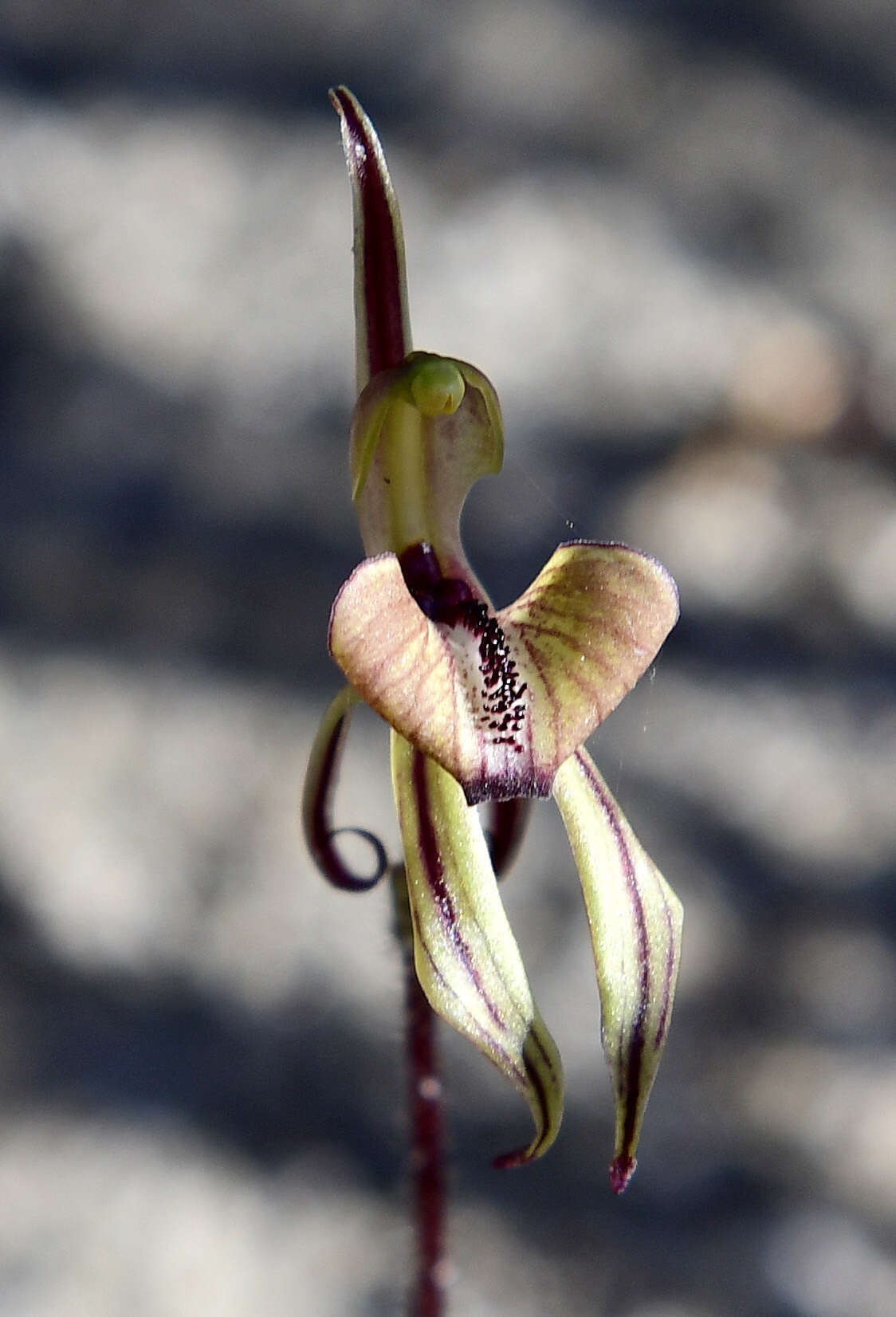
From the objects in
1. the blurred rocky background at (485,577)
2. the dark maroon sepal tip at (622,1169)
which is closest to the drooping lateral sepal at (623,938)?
the dark maroon sepal tip at (622,1169)

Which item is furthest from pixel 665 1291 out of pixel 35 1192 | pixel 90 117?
pixel 90 117

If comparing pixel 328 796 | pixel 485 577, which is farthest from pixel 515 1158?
pixel 485 577

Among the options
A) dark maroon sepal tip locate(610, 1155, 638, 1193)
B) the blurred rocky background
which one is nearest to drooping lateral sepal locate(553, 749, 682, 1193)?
dark maroon sepal tip locate(610, 1155, 638, 1193)

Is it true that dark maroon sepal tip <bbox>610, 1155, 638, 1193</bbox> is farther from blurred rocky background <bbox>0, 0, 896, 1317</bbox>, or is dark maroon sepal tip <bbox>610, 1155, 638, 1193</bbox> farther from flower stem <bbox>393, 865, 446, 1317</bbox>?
blurred rocky background <bbox>0, 0, 896, 1317</bbox>

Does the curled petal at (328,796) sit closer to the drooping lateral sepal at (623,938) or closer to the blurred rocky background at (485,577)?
the drooping lateral sepal at (623,938)

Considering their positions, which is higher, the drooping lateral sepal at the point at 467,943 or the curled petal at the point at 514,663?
the curled petal at the point at 514,663

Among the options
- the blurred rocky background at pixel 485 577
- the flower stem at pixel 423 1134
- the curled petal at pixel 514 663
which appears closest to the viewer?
the curled petal at pixel 514 663

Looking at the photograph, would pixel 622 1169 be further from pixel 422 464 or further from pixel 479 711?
pixel 422 464
